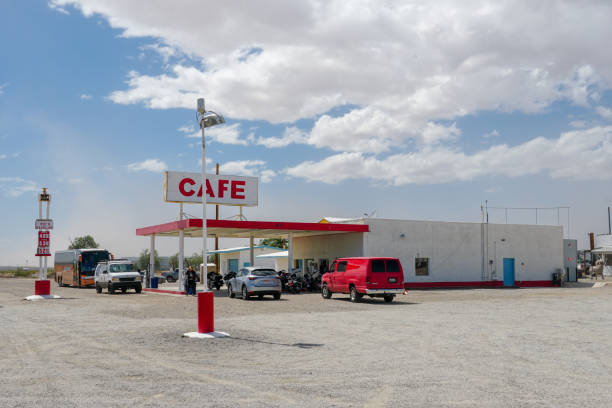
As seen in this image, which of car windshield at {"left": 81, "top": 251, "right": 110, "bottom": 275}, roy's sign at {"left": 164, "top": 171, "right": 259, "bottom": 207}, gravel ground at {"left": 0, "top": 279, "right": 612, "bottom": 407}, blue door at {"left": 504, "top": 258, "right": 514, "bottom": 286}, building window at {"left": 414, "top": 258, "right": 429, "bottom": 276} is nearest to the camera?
gravel ground at {"left": 0, "top": 279, "right": 612, "bottom": 407}

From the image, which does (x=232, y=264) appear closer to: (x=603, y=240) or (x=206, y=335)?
(x=206, y=335)

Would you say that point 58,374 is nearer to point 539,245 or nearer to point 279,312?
point 279,312

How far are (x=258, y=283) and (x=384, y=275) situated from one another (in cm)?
620

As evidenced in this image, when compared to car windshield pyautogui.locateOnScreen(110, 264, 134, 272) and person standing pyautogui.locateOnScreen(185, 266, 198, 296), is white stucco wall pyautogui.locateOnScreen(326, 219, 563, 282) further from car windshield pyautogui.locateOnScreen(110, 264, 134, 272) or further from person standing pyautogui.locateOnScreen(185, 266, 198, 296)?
car windshield pyautogui.locateOnScreen(110, 264, 134, 272)

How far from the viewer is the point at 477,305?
A: 23719mm

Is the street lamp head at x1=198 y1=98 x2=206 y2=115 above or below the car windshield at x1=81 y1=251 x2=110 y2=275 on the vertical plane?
above

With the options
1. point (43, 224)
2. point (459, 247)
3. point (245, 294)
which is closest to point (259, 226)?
point (245, 294)

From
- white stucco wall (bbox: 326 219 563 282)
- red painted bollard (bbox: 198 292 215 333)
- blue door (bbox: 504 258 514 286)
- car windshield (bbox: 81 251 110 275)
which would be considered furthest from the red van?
car windshield (bbox: 81 251 110 275)

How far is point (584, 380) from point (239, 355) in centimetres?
605

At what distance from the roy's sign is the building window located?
11.9 m

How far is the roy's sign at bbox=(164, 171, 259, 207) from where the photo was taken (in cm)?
3728

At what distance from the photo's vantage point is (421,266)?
39.1 m

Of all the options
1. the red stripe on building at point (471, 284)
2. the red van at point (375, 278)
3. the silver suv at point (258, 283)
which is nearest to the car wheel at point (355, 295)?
the red van at point (375, 278)

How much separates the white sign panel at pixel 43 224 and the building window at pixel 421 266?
22.5 m
